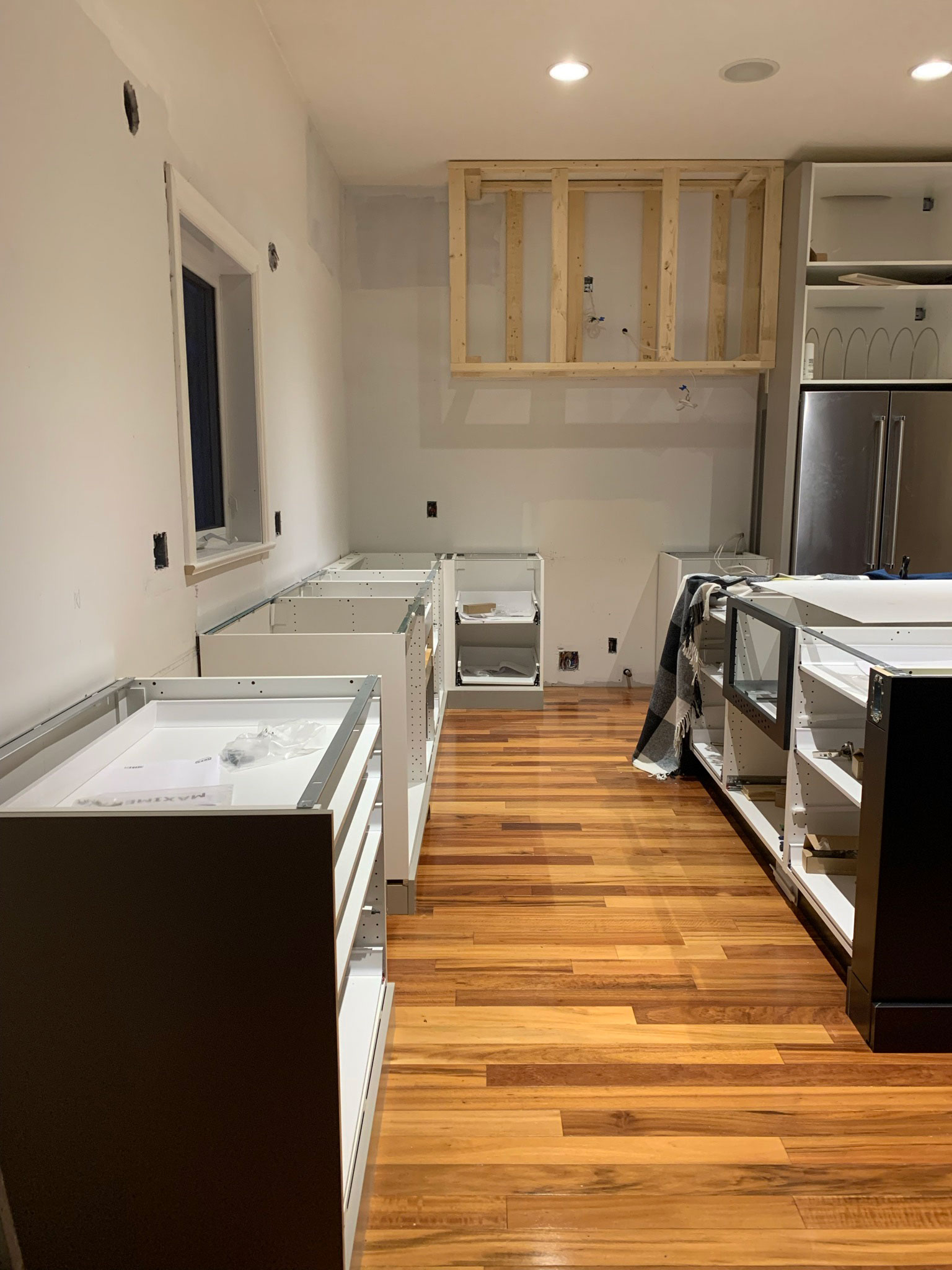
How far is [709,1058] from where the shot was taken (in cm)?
197

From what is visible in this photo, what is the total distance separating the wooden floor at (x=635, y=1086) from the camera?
1.51 metres

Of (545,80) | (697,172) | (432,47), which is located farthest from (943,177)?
(432,47)

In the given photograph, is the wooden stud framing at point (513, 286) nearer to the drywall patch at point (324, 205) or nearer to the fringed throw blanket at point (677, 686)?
the drywall patch at point (324, 205)

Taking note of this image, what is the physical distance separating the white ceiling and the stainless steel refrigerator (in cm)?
127

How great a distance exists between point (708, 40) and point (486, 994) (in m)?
3.42

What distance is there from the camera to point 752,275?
503cm

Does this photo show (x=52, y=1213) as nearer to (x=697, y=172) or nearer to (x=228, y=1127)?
(x=228, y=1127)

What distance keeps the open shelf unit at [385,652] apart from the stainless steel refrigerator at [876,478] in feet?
6.95

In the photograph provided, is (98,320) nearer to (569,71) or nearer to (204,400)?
(204,400)

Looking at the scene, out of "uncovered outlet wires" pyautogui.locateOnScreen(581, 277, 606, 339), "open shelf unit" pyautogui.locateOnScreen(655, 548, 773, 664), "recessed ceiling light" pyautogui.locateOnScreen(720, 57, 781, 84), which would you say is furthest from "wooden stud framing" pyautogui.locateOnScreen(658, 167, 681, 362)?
"open shelf unit" pyautogui.locateOnScreen(655, 548, 773, 664)

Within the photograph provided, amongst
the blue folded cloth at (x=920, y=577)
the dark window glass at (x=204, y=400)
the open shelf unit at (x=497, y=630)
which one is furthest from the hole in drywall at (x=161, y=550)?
the open shelf unit at (x=497, y=630)

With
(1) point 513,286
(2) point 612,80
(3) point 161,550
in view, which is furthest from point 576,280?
(3) point 161,550

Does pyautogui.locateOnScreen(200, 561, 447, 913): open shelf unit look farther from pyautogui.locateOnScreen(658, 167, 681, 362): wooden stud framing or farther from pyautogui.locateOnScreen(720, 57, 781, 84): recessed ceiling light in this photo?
pyautogui.locateOnScreen(720, 57, 781, 84): recessed ceiling light

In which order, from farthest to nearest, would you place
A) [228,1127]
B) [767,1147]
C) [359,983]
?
[359,983]
[767,1147]
[228,1127]
